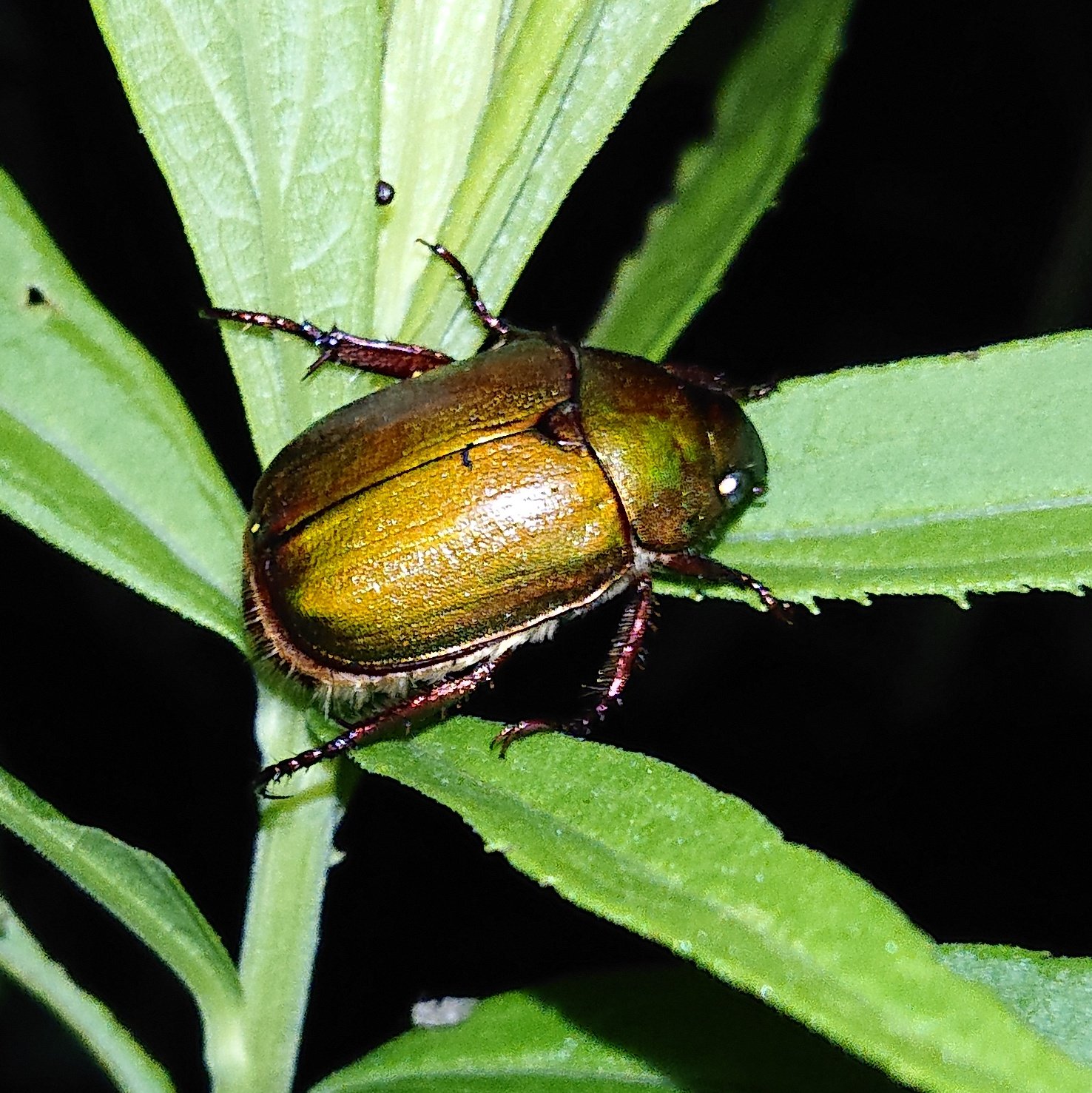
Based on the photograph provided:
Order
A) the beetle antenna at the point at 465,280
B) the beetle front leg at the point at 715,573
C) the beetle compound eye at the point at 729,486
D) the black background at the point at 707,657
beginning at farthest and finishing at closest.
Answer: the black background at the point at 707,657 → the beetle compound eye at the point at 729,486 → the beetle front leg at the point at 715,573 → the beetle antenna at the point at 465,280

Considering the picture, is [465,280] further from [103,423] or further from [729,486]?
[729,486]

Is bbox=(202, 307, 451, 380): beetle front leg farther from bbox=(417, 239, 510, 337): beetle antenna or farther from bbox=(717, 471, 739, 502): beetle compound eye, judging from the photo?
bbox=(717, 471, 739, 502): beetle compound eye

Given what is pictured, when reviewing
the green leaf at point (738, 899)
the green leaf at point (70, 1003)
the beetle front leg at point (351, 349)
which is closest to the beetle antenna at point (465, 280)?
the beetle front leg at point (351, 349)

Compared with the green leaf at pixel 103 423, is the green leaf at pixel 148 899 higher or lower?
lower

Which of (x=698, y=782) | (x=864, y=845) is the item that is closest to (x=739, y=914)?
(x=698, y=782)

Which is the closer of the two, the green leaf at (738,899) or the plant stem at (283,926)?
the green leaf at (738,899)

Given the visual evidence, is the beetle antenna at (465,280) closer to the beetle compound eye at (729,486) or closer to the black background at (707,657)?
the beetle compound eye at (729,486)

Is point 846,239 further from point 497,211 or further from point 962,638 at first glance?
point 497,211

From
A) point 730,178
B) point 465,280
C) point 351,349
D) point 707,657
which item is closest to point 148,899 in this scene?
point 351,349
